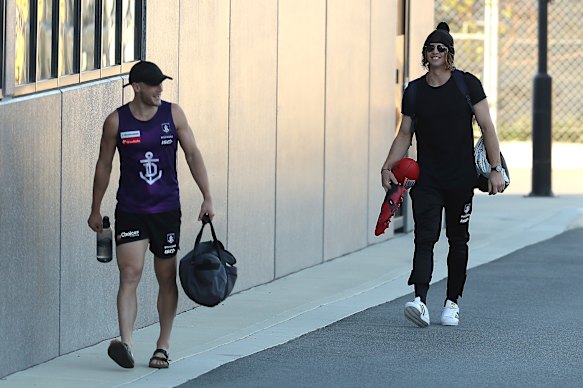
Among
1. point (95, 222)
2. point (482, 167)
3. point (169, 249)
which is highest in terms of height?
point (482, 167)

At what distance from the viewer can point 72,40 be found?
9.00m

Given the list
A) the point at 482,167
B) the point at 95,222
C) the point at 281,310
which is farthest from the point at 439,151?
the point at 95,222

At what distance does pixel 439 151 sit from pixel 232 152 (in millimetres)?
1873

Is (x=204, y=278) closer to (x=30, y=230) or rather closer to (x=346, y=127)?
(x=30, y=230)

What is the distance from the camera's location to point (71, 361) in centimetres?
848

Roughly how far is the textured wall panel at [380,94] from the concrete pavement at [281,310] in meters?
0.46

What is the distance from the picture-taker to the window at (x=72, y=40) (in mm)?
8344

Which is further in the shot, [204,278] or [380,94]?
[380,94]

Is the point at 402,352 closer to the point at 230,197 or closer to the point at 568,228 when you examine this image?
the point at 230,197

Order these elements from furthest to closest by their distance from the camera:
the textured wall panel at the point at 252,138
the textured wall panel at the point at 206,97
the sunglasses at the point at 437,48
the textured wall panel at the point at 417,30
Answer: the textured wall panel at the point at 417,30 < the textured wall panel at the point at 252,138 < the textured wall panel at the point at 206,97 < the sunglasses at the point at 437,48

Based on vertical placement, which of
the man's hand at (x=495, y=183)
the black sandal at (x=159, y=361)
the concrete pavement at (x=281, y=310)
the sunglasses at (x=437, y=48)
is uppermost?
the sunglasses at (x=437, y=48)

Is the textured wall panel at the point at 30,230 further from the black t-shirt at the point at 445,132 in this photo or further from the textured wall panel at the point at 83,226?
the black t-shirt at the point at 445,132

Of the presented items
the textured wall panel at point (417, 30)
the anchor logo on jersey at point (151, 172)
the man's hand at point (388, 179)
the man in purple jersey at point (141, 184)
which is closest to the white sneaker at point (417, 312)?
the man's hand at point (388, 179)

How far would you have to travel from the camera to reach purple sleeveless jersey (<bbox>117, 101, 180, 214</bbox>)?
805cm
